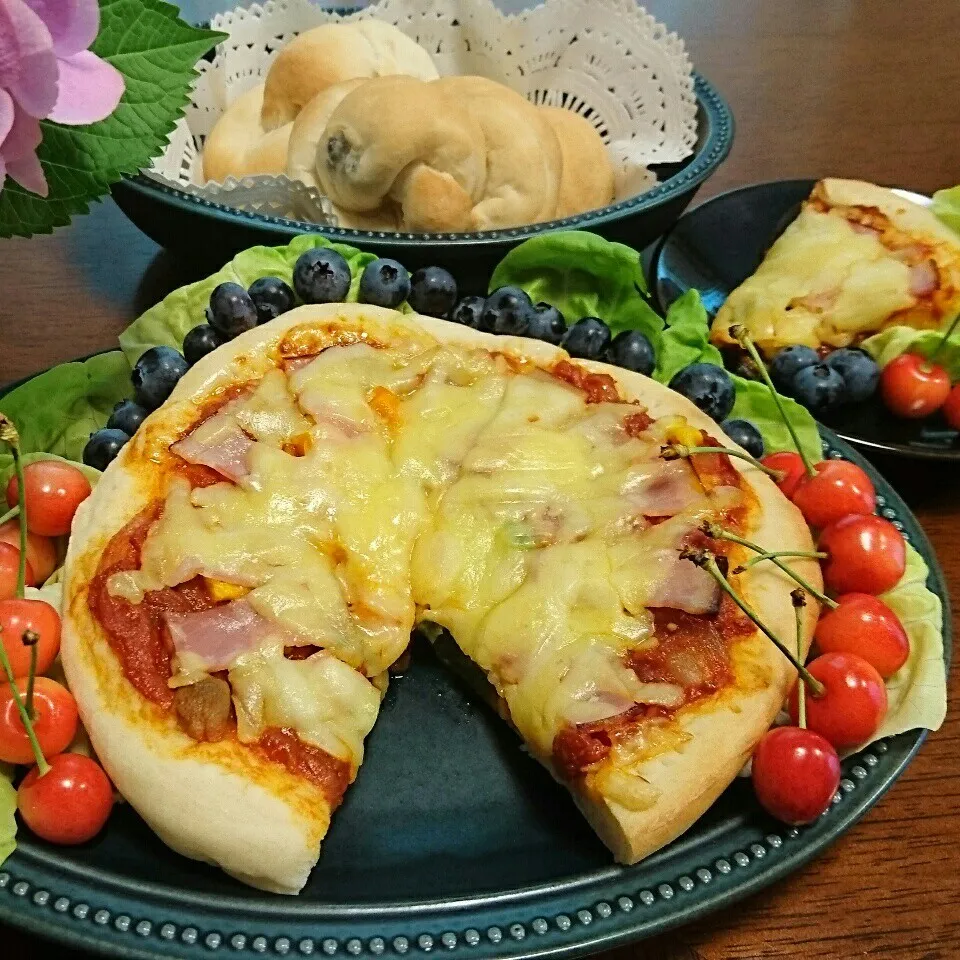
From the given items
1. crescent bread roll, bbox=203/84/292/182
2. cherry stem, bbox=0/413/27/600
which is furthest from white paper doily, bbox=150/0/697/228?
cherry stem, bbox=0/413/27/600

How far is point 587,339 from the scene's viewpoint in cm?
196

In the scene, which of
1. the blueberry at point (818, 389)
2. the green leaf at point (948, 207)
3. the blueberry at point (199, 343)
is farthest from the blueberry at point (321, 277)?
the green leaf at point (948, 207)

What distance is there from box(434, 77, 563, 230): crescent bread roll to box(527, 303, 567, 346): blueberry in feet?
1.98

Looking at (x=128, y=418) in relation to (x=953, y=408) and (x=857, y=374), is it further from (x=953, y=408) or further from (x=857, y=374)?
(x=953, y=408)

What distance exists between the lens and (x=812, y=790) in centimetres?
126

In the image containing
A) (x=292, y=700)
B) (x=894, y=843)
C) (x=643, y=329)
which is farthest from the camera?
(x=643, y=329)

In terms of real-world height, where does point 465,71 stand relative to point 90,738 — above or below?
above

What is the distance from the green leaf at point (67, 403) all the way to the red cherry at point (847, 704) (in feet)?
4.57

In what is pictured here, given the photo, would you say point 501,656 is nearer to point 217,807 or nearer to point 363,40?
point 217,807

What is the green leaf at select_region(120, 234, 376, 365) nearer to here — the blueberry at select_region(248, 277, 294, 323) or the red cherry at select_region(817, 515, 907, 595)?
the blueberry at select_region(248, 277, 294, 323)

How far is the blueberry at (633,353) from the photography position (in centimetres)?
196

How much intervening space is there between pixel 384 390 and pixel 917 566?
3.28 feet

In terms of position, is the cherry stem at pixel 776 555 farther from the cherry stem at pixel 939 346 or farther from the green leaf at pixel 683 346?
the cherry stem at pixel 939 346

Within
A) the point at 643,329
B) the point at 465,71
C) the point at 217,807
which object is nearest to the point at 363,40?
the point at 465,71
